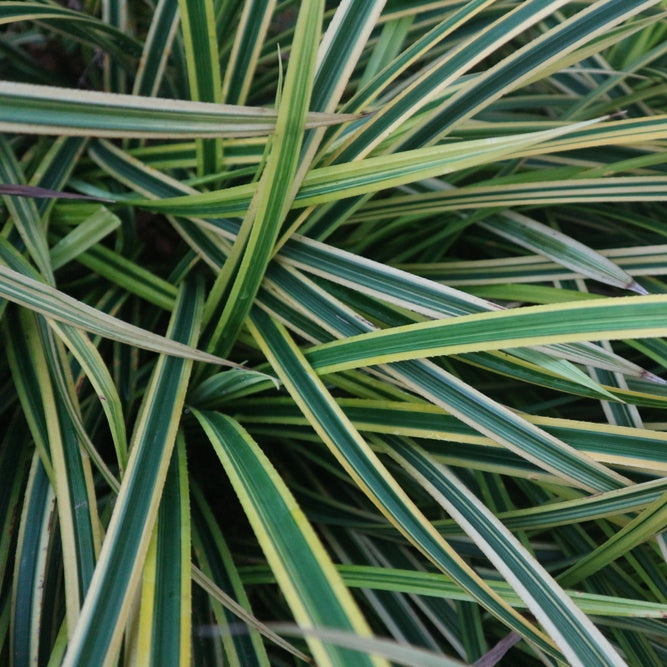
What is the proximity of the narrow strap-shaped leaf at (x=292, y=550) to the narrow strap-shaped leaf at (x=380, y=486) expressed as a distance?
0.22ft

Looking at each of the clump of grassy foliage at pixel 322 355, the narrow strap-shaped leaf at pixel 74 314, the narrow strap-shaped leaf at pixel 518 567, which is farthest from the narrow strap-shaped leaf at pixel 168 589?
the narrow strap-shaped leaf at pixel 518 567

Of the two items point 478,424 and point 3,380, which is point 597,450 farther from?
point 3,380

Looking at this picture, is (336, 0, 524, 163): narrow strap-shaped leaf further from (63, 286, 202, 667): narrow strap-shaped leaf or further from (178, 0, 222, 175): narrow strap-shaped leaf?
(63, 286, 202, 667): narrow strap-shaped leaf

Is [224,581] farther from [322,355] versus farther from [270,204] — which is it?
[270,204]

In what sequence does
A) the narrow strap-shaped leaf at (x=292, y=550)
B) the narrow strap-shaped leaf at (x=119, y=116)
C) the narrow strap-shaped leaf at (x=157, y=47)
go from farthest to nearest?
the narrow strap-shaped leaf at (x=157, y=47) < the narrow strap-shaped leaf at (x=119, y=116) < the narrow strap-shaped leaf at (x=292, y=550)

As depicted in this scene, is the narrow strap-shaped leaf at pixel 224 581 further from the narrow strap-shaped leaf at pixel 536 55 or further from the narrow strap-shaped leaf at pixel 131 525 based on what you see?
the narrow strap-shaped leaf at pixel 536 55

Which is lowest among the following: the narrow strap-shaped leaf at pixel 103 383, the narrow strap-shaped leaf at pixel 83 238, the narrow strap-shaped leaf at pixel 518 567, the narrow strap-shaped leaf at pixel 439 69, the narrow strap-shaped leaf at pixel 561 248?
the narrow strap-shaped leaf at pixel 518 567

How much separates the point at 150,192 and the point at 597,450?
23.5 inches

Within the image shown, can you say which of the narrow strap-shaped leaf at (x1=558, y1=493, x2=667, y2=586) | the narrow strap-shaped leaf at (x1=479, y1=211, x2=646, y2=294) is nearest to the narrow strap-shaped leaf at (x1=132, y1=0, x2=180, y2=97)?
the narrow strap-shaped leaf at (x1=479, y1=211, x2=646, y2=294)

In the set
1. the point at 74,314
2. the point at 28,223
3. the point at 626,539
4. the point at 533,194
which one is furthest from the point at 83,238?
the point at 626,539

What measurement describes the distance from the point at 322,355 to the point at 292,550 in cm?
24

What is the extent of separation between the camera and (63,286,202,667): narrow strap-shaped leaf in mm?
436

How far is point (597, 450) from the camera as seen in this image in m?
0.60

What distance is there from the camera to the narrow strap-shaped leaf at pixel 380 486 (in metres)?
0.53
